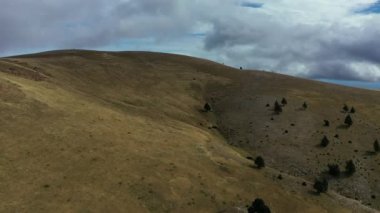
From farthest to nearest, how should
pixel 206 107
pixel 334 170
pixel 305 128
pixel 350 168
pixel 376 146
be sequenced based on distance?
pixel 206 107 → pixel 305 128 → pixel 376 146 → pixel 350 168 → pixel 334 170

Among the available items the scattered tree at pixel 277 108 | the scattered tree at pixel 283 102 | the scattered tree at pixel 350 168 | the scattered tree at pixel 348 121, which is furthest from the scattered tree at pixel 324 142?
the scattered tree at pixel 283 102

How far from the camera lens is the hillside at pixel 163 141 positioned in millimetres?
61156

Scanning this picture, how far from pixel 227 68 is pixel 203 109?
166 ft

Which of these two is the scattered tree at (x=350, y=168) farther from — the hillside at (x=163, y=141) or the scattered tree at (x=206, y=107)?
the scattered tree at (x=206, y=107)

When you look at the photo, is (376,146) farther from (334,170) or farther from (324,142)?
(334,170)

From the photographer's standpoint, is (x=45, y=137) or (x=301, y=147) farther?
(x=301, y=147)

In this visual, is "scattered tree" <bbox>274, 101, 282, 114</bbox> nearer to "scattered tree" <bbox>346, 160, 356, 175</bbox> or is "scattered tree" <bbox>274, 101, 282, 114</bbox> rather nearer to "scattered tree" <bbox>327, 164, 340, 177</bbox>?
"scattered tree" <bbox>327, 164, 340, 177</bbox>

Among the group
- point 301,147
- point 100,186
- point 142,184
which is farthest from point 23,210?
point 301,147

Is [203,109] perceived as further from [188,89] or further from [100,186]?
[100,186]

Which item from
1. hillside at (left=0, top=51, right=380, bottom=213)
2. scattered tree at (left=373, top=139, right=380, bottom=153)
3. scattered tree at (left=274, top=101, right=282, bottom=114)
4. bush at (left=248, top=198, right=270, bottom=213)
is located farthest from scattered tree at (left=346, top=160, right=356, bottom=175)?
bush at (left=248, top=198, right=270, bottom=213)

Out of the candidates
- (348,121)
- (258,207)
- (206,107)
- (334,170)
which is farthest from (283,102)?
(258,207)

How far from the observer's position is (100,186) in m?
60.8

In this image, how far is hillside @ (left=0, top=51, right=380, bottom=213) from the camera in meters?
61.2

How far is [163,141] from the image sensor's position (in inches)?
3233
